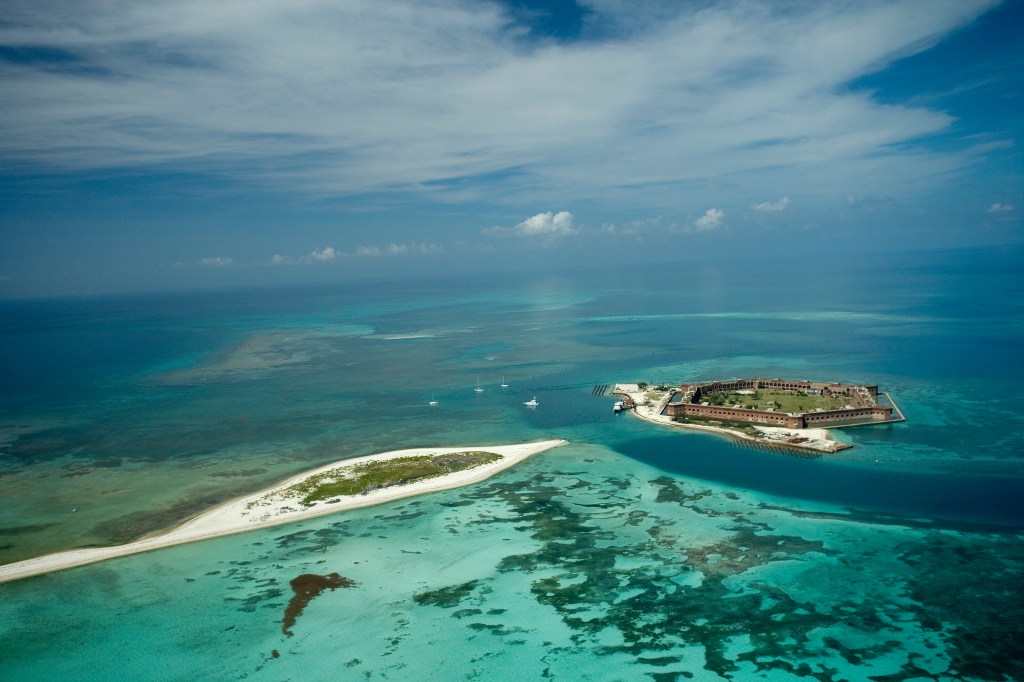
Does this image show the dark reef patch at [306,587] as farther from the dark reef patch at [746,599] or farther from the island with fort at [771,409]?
the island with fort at [771,409]

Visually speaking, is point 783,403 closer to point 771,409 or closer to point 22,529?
point 771,409

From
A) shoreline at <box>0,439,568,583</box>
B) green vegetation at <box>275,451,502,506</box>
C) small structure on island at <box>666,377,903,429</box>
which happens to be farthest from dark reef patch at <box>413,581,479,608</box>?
small structure on island at <box>666,377,903,429</box>

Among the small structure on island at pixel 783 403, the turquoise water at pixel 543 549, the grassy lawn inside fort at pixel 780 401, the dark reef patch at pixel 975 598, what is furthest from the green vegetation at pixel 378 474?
the dark reef patch at pixel 975 598

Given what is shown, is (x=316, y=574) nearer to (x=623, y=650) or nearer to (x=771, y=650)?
(x=623, y=650)

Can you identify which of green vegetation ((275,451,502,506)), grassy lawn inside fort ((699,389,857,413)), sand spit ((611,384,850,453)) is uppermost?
grassy lawn inside fort ((699,389,857,413))

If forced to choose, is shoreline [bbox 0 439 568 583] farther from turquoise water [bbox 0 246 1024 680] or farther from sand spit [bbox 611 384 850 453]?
sand spit [bbox 611 384 850 453]

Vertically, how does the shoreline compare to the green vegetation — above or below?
below

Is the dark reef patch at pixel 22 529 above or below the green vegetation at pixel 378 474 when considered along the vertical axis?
below
